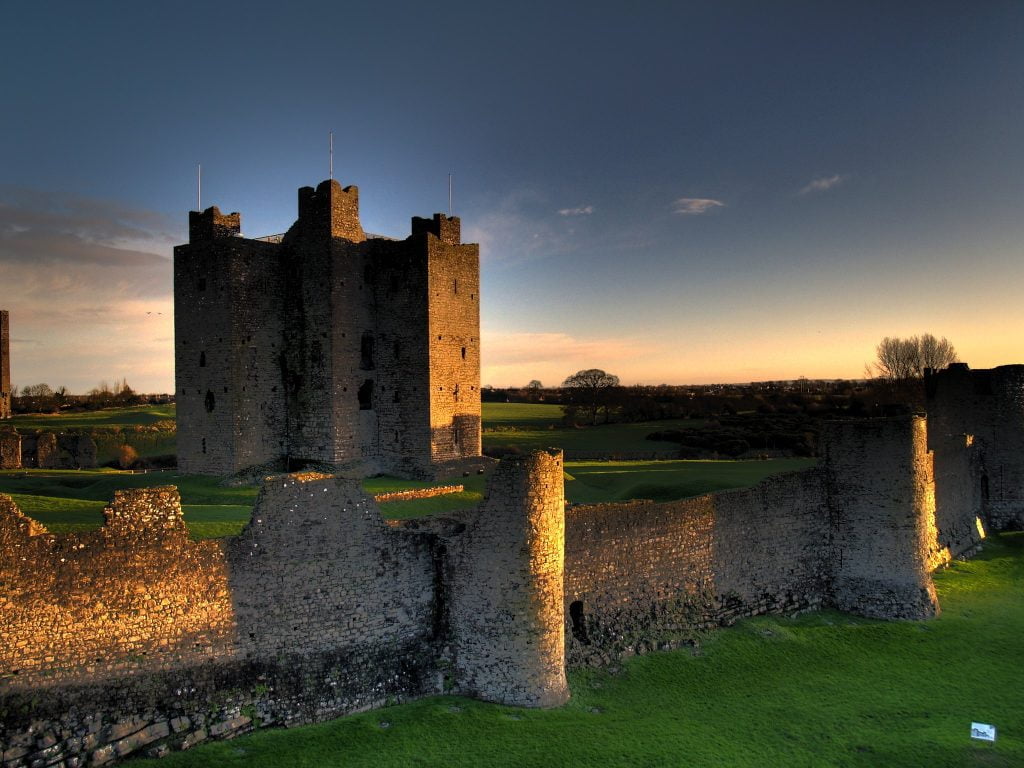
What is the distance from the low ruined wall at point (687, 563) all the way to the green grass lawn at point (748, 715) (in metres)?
0.57

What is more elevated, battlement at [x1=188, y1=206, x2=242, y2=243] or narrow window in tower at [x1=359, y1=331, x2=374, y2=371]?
battlement at [x1=188, y1=206, x2=242, y2=243]

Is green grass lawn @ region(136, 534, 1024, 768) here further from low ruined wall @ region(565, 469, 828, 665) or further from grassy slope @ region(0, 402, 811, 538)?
grassy slope @ region(0, 402, 811, 538)

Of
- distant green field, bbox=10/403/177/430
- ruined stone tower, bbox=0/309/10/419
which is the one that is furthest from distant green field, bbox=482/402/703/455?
ruined stone tower, bbox=0/309/10/419

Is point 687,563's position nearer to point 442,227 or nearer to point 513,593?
point 513,593

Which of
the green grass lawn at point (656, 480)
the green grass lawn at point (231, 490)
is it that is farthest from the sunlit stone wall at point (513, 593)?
the green grass lawn at point (656, 480)

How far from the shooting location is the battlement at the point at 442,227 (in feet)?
82.1

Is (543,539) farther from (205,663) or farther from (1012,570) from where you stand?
(1012,570)

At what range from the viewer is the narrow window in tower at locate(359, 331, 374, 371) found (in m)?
23.0

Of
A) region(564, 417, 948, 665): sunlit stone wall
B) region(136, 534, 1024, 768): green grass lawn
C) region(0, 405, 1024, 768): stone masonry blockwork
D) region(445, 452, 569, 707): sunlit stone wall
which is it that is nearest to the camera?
region(0, 405, 1024, 768): stone masonry blockwork

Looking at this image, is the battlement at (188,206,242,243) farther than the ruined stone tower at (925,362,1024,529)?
No

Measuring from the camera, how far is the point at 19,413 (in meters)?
59.4

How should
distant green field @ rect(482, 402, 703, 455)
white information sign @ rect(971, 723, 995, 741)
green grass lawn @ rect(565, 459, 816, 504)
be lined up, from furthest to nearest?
distant green field @ rect(482, 402, 703, 455), green grass lawn @ rect(565, 459, 816, 504), white information sign @ rect(971, 723, 995, 741)

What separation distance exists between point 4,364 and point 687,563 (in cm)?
5352

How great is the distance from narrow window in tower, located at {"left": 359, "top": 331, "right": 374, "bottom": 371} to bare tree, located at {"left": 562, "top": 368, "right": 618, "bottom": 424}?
44480 millimetres
